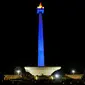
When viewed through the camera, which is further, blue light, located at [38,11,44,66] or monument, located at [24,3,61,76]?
blue light, located at [38,11,44,66]

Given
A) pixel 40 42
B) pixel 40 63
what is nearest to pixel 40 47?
pixel 40 42

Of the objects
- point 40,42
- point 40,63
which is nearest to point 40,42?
point 40,42

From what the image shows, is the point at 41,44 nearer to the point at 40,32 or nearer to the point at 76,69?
the point at 40,32

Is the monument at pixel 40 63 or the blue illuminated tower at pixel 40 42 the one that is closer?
the monument at pixel 40 63

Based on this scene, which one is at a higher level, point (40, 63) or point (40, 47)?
point (40, 47)

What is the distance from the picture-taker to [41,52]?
6228cm

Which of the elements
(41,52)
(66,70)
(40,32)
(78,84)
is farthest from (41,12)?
(78,84)

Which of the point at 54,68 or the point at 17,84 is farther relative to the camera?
the point at 54,68

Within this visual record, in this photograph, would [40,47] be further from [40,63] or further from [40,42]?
[40,63]

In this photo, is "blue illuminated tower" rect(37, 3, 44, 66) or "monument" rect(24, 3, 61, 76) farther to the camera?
"blue illuminated tower" rect(37, 3, 44, 66)

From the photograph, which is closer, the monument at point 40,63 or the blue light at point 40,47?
the monument at point 40,63

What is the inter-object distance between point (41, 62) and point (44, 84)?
121ft

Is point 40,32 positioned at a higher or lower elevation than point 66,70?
higher

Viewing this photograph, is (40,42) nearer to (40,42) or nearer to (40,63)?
(40,42)
